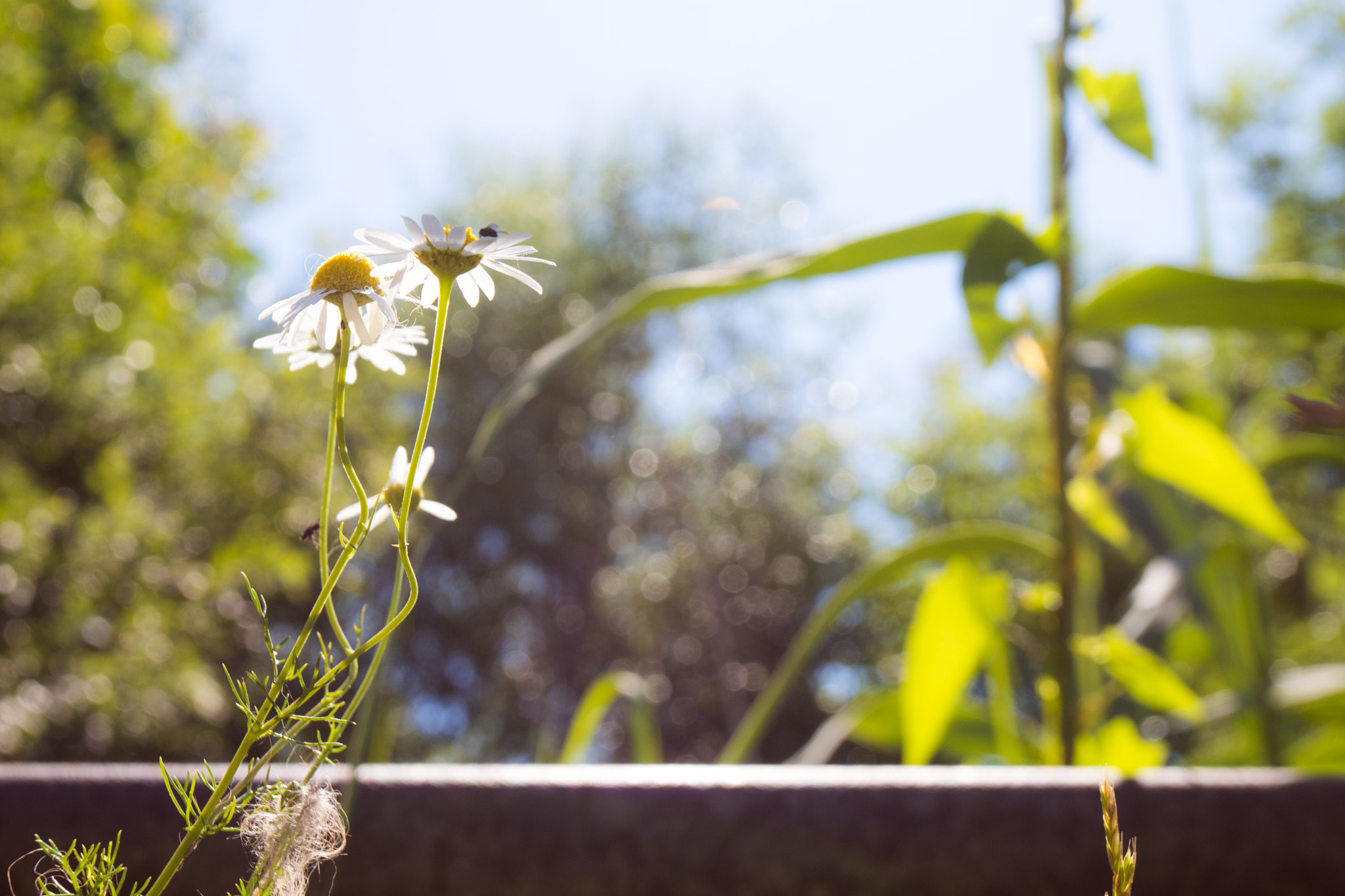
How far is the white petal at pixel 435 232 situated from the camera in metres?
0.15

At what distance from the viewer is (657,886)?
10.3 inches

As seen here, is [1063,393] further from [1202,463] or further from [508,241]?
[508,241]

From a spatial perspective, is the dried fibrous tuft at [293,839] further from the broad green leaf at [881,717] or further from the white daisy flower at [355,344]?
the broad green leaf at [881,717]

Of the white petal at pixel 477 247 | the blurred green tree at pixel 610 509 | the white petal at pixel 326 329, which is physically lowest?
the blurred green tree at pixel 610 509

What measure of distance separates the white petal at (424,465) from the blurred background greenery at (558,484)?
0.26ft

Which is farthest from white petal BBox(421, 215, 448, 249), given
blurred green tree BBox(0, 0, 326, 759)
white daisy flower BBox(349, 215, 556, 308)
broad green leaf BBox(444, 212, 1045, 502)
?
blurred green tree BBox(0, 0, 326, 759)

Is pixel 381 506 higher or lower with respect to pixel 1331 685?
higher

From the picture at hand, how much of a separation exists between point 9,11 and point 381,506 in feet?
6.66

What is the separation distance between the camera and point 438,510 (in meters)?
0.15

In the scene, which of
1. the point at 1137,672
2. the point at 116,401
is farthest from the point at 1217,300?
the point at 116,401

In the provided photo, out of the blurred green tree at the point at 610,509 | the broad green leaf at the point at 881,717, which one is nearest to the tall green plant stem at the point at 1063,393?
the broad green leaf at the point at 881,717

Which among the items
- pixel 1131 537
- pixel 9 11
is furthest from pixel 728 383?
pixel 1131 537

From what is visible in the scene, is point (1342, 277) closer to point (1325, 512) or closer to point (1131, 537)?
point (1131, 537)

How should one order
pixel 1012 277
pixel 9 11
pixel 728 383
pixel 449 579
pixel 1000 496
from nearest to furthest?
pixel 1012 277 < pixel 9 11 < pixel 1000 496 < pixel 449 579 < pixel 728 383
